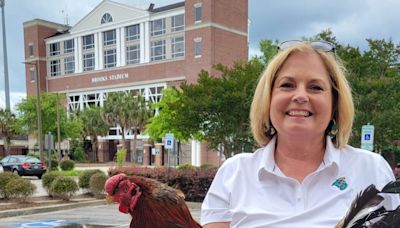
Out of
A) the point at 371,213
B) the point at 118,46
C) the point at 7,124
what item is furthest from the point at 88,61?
the point at 371,213

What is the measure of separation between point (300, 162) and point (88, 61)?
53.5m

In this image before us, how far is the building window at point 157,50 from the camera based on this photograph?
151 feet

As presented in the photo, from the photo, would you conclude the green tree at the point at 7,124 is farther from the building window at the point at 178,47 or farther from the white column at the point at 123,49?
the building window at the point at 178,47

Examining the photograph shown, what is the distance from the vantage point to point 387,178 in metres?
1.65

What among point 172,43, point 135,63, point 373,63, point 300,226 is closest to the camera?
point 300,226

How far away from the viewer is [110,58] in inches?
1993

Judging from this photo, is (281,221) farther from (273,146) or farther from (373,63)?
(373,63)

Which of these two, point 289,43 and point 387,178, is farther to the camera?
point 289,43

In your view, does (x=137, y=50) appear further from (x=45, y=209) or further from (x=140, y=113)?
(x=45, y=209)

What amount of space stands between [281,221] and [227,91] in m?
16.2

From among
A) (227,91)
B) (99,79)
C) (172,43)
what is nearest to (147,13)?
(172,43)

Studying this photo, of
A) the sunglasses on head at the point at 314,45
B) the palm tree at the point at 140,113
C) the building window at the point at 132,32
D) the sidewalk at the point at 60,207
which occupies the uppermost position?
the building window at the point at 132,32

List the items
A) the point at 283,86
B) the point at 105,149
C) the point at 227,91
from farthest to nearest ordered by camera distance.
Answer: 1. the point at 105,149
2. the point at 227,91
3. the point at 283,86

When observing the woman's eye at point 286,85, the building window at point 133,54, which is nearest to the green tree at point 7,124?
the building window at point 133,54
